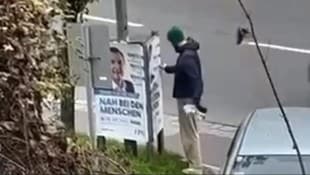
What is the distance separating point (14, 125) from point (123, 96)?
3.37 meters

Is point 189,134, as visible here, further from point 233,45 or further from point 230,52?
point 233,45

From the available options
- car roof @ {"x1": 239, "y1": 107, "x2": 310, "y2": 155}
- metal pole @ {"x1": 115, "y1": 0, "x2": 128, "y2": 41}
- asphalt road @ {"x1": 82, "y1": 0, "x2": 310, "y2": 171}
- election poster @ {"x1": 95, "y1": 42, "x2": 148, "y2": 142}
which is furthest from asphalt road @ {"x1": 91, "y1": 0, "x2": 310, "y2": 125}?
car roof @ {"x1": 239, "y1": 107, "x2": 310, "y2": 155}

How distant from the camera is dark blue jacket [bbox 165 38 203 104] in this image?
11352mm

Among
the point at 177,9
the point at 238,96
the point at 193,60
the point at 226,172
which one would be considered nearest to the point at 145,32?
the point at 177,9

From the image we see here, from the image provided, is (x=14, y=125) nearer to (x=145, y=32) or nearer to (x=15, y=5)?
(x=15, y=5)

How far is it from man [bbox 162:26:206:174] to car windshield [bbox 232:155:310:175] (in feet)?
14.9

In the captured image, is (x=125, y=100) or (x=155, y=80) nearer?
(x=125, y=100)

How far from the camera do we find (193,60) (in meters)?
11.4

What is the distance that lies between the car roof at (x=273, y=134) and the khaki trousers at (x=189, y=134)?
3593 millimetres

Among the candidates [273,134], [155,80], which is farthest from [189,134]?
[273,134]

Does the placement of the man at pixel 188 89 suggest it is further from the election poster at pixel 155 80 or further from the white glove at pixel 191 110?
the election poster at pixel 155 80

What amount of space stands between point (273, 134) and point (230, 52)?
1116cm

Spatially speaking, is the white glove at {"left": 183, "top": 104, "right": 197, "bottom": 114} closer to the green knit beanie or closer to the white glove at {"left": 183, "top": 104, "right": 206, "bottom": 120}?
the white glove at {"left": 183, "top": 104, "right": 206, "bottom": 120}

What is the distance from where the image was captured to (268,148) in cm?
681
